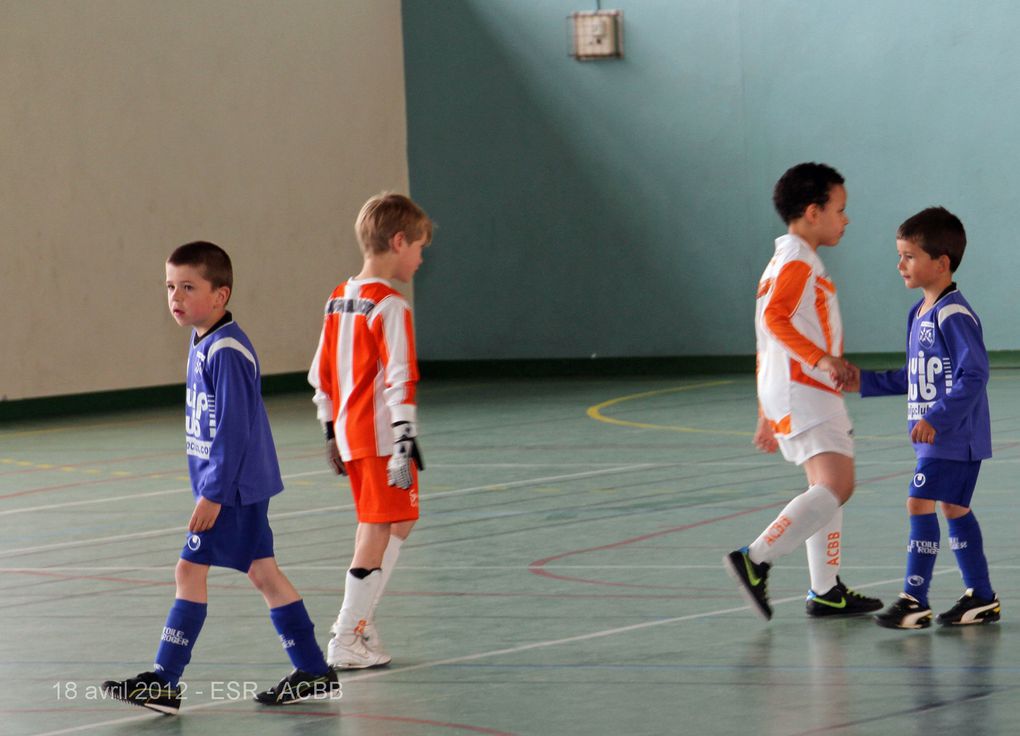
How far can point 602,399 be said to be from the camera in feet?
51.5

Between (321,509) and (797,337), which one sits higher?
(797,337)

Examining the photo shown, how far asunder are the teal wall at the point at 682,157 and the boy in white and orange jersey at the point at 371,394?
40.7 feet

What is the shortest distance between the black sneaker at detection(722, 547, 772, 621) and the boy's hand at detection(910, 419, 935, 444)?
67cm

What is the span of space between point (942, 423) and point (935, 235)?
0.64 meters

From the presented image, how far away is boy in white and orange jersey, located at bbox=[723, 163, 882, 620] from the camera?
567 cm

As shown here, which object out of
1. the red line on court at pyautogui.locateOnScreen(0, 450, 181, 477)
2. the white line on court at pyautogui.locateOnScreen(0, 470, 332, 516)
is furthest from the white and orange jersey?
the red line on court at pyautogui.locateOnScreen(0, 450, 181, 477)

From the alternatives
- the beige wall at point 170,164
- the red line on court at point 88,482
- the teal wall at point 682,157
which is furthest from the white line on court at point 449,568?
the teal wall at point 682,157

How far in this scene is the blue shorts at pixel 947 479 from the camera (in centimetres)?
554

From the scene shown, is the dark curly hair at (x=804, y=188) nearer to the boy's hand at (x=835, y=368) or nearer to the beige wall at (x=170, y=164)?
the boy's hand at (x=835, y=368)

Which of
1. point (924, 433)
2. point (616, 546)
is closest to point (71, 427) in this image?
point (616, 546)

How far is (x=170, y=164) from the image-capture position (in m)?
17.4

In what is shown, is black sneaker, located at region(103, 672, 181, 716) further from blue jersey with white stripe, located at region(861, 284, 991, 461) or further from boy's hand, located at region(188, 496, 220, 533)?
blue jersey with white stripe, located at region(861, 284, 991, 461)

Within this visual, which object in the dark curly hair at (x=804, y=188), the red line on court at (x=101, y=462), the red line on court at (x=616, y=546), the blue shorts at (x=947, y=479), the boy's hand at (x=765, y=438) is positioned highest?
the dark curly hair at (x=804, y=188)

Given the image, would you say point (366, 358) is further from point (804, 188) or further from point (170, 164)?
point (170, 164)
